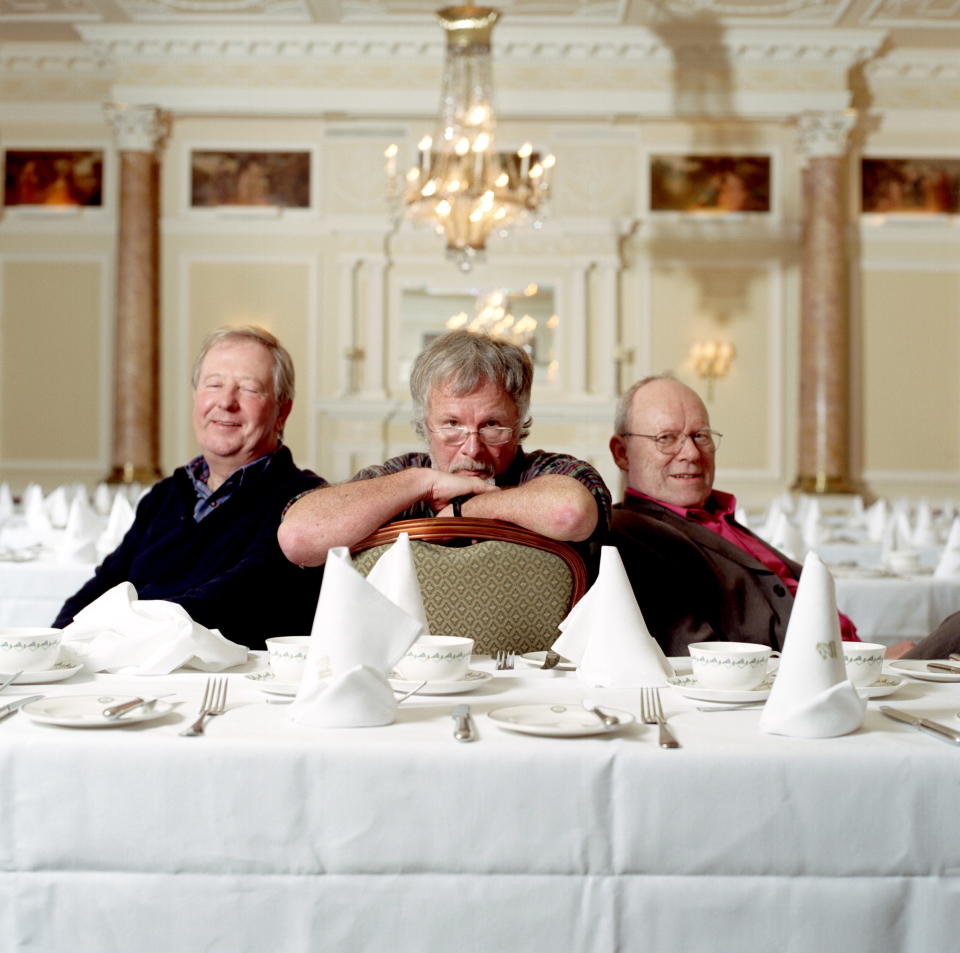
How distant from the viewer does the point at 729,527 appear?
324cm

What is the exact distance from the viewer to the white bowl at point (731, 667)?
185cm

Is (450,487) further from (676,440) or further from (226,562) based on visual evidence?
(676,440)

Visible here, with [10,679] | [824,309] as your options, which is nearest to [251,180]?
[824,309]

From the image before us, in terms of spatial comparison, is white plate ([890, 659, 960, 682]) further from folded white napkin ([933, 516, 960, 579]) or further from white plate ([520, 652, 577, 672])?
folded white napkin ([933, 516, 960, 579])

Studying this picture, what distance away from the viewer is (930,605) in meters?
4.14

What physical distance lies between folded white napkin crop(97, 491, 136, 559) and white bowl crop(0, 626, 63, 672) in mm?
2767

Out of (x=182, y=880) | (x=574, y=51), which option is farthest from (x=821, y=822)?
(x=574, y=51)

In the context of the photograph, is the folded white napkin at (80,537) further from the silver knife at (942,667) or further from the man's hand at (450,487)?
the silver knife at (942,667)

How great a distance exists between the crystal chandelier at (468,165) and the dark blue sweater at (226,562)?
5472 mm

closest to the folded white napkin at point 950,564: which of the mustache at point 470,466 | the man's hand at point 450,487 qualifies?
the mustache at point 470,466

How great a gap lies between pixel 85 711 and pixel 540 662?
Answer: 86 centimetres

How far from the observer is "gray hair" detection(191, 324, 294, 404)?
324cm

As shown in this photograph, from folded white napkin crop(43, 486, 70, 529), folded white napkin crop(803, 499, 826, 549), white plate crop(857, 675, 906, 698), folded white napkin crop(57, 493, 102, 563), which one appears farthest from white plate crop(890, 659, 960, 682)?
folded white napkin crop(43, 486, 70, 529)

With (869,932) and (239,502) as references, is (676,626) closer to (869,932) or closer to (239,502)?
(239,502)
